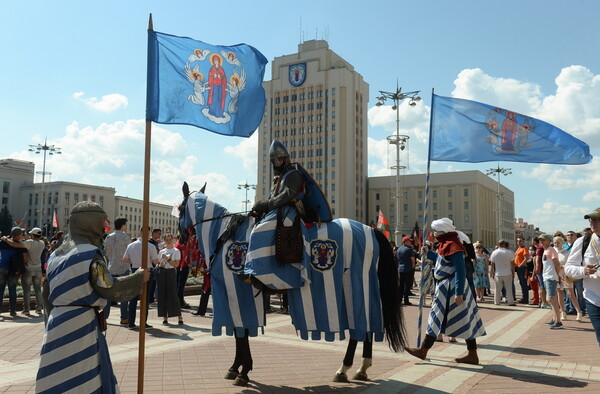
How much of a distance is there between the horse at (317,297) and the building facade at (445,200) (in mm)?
83572

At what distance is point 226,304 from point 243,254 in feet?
1.92

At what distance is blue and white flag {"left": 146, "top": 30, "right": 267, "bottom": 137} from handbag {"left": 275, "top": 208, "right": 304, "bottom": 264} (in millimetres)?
1216

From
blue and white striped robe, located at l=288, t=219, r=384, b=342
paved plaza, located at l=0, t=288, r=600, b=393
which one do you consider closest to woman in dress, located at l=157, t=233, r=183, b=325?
paved plaza, located at l=0, t=288, r=600, b=393

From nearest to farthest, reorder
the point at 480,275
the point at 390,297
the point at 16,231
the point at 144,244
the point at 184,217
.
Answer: the point at 144,244, the point at 390,297, the point at 184,217, the point at 16,231, the point at 480,275

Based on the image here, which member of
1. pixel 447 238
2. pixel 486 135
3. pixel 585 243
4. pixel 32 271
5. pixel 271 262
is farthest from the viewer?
pixel 32 271

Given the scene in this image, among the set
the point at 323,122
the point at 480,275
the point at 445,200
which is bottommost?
the point at 480,275

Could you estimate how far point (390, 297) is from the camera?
19.3 ft

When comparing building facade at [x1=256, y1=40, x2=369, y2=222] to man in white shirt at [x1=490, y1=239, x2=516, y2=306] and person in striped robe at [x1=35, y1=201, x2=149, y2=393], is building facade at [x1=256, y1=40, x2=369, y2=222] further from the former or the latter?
person in striped robe at [x1=35, y1=201, x2=149, y2=393]

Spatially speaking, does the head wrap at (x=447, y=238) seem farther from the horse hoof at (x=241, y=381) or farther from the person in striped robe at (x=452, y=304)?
the horse hoof at (x=241, y=381)

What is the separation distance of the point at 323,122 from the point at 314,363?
89344mm

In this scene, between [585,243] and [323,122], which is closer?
[585,243]

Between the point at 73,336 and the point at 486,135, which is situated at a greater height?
the point at 486,135

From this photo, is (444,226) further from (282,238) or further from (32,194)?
(32,194)

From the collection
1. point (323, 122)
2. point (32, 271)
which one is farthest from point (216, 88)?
point (323, 122)
